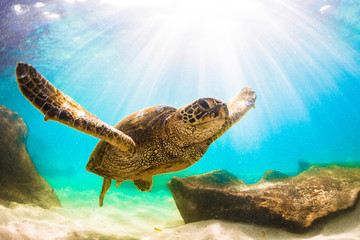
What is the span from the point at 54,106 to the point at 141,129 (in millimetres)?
1372

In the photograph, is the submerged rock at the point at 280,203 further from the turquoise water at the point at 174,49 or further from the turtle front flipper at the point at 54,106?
the turquoise water at the point at 174,49

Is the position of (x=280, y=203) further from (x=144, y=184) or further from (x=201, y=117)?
(x=144, y=184)

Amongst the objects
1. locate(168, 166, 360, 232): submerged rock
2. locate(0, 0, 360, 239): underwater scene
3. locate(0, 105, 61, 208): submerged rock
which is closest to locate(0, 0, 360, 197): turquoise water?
locate(0, 0, 360, 239): underwater scene

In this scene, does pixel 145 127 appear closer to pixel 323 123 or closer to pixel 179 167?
pixel 179 167

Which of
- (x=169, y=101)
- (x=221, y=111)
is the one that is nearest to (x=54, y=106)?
(x=221, y=111)

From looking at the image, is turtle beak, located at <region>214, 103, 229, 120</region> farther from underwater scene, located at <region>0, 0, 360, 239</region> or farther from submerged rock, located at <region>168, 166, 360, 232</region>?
submerged rock, located at <region>168, 166, 360, 232</region>

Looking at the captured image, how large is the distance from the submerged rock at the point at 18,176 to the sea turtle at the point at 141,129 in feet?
12.3

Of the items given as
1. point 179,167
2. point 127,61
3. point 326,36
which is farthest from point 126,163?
point 326,36

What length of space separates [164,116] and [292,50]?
101ft

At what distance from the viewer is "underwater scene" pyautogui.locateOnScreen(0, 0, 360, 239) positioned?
2736 mm

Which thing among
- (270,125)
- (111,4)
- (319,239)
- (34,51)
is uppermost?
(270,125)

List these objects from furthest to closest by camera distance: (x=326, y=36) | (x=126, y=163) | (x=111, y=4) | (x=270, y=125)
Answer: (x=270, y=125), (x=326, y=36), (x=111, y=4), (x=126, y=163)

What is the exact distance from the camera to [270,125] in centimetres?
7881

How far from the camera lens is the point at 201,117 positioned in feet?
8.06
